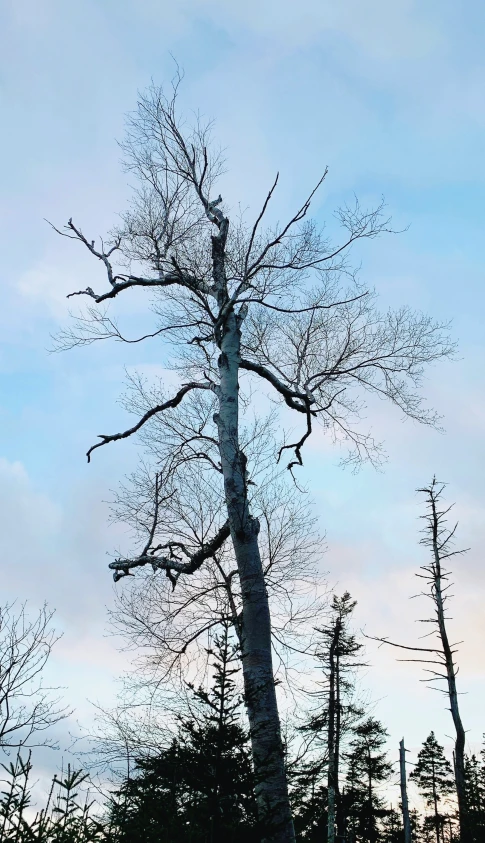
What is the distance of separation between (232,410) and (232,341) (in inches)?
44.1

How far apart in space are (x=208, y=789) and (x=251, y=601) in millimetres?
2972

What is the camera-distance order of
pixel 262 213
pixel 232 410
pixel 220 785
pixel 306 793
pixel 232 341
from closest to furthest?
pixel 220 785 → pixel 306 793 → pixel 262 213 → pixel 232 410 → pixel 232 341

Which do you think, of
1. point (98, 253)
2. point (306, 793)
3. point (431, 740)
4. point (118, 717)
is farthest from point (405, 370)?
point (431, 740)

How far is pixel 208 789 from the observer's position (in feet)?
13.8

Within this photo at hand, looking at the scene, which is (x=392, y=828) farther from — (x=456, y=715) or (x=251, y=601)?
(x=251, y=601)

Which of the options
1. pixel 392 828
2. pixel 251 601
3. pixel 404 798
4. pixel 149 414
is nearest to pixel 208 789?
pixel 251 601

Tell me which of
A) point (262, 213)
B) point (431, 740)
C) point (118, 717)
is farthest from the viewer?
point (431, 740)

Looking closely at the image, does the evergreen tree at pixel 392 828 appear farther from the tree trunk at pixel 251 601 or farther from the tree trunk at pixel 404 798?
the tree trunk at pixel 251 601

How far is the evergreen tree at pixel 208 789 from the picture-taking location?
4035 mm

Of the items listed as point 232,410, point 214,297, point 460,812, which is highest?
point 214,297

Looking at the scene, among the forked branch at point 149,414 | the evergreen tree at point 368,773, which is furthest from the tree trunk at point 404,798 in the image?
the forked branch at point 149,414

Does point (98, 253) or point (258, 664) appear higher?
point (98, 253)

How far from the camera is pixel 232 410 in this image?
854 centimetres

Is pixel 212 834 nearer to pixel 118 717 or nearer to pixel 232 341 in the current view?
pixel 232 341
